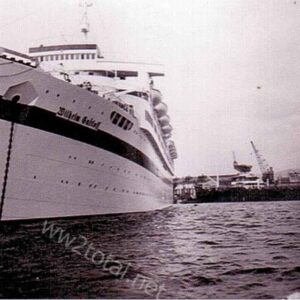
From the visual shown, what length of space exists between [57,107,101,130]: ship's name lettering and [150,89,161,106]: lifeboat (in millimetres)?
1113

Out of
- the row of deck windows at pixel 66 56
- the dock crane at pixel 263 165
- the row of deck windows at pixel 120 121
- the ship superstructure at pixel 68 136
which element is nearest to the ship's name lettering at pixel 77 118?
the ship superstructure at pixel 68 136

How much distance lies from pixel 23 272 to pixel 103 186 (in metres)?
2.07

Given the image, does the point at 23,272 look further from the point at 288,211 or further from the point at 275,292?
the point at 288,211

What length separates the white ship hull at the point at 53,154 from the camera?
2.86 m

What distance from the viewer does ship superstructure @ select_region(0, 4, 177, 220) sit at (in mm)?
2869

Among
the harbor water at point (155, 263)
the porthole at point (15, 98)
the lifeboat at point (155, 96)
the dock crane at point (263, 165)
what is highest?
the lifeboat at point (155, 96)

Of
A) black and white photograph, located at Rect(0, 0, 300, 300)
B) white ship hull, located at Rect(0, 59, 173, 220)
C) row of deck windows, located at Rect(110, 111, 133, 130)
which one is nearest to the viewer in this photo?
black and white photograph, located at Rect(0, 0, 300, 300)

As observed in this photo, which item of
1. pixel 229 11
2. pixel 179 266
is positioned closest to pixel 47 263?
pixel 179 266

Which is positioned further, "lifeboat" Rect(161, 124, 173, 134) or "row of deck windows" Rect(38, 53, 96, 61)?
"lifeboat" Rect(161, 124, 173, 134)

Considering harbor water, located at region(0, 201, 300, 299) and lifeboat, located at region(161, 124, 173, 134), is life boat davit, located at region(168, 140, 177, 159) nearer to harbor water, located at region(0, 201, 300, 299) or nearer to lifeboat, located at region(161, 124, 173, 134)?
lifeboat, located at region(161, 124, 173, 134)

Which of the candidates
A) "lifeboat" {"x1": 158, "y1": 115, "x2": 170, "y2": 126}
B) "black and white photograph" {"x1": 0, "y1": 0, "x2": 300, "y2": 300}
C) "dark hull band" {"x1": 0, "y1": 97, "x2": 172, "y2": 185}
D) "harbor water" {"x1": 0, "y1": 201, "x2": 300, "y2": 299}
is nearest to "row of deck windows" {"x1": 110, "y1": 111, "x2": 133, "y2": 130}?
"dark hull band" {"x1": 0, "y1": 97, "x2": 172, "y2": 185}

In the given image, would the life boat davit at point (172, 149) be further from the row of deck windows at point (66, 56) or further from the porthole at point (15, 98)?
the porthole at point (15, 98)

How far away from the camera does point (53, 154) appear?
10.5 ft

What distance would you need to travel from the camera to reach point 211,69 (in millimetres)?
2119
